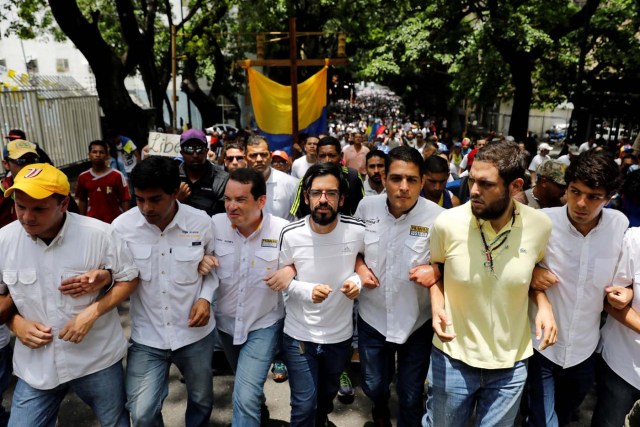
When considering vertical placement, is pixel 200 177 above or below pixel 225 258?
above

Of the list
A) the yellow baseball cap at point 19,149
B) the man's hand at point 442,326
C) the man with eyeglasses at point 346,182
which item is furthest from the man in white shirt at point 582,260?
the yellow baseball cap at point 19,149

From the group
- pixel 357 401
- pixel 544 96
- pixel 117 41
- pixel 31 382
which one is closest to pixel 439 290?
pixel 357 401

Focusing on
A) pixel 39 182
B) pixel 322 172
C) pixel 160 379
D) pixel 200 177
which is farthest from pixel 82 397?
pixel 200 177

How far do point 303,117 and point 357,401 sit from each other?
6384mm

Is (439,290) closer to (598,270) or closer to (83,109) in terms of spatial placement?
(598,270)

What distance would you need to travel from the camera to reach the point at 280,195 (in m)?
4.46

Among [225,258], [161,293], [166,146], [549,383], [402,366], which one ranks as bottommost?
[402,366]

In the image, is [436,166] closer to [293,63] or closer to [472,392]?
[472,392]

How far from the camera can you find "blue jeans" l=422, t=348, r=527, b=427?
2498 millimetres

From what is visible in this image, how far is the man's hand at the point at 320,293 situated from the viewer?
267 cm

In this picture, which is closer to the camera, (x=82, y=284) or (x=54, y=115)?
(x=82, y=284)

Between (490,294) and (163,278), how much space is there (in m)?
1.78

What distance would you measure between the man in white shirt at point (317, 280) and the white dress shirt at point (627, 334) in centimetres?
139

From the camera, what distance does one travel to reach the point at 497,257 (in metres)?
2.44
